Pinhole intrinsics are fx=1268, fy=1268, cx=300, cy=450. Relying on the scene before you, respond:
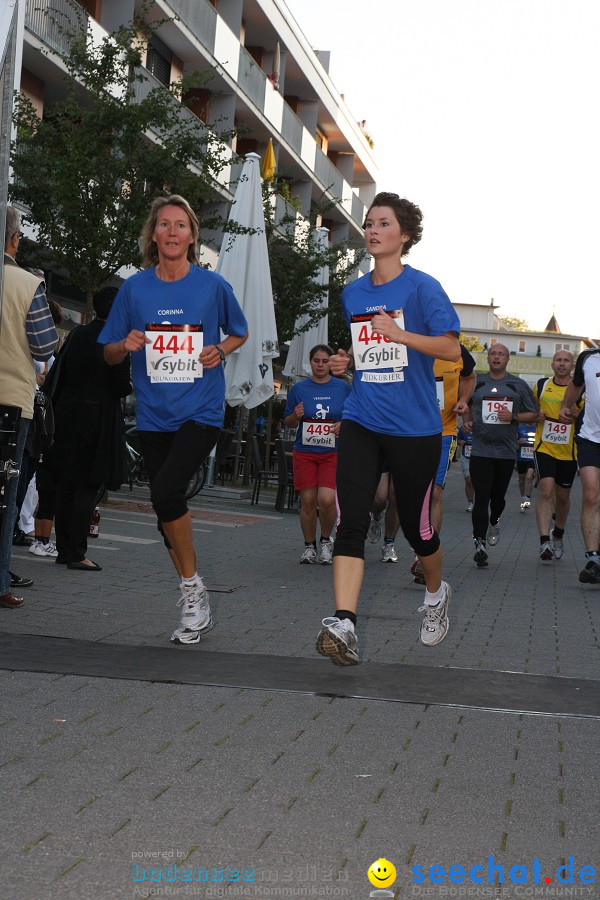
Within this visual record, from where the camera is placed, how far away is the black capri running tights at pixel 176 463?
6367 millimetres

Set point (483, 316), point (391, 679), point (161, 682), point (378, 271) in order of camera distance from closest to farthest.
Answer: point (161, 682) → point (391, 679) → point (378, 271) → point (483, 316)

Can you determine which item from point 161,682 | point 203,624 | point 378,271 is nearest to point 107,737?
point 161,682

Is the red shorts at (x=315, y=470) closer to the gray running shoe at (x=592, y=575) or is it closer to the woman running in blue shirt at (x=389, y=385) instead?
the gray running shoe at (x=592, y=575)

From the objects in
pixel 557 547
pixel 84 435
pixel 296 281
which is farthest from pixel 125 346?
pixel 296 281

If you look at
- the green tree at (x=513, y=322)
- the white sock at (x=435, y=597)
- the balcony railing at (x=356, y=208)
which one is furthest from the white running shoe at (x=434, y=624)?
the green tree at (x=513, y=322)

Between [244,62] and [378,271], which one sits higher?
[244,62]

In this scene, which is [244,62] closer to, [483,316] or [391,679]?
[391,679]

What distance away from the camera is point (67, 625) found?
22.6 feet

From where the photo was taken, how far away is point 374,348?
6012 mm

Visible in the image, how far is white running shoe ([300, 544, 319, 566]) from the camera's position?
37.3ft

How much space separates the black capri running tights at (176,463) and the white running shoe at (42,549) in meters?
3.95

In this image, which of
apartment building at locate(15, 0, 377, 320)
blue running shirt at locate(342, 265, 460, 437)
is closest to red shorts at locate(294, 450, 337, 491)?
blue running shirt at locate(342, 265, 460, 437)

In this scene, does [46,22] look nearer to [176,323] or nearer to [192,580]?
[176,323]

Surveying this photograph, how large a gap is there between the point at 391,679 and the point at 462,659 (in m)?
0.80
